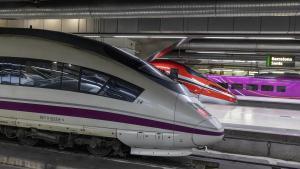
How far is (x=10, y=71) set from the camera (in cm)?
788

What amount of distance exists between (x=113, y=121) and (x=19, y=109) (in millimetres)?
2102

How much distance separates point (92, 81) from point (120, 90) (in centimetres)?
60

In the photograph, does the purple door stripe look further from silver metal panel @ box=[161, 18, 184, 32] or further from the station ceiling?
silver metal panel @ box=[161, 18, 184, 32]

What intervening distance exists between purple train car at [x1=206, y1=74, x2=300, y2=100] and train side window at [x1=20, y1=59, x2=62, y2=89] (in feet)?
65.3

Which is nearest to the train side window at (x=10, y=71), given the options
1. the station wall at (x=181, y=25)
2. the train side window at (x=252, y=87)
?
the station wall at (x=181, y=25)

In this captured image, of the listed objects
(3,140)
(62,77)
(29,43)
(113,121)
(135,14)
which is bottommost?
(3,140)

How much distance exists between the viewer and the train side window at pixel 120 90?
700 cm

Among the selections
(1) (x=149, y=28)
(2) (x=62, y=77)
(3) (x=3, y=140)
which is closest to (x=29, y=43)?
(2) (x=62, y=77)

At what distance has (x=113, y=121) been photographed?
7020 millimetres

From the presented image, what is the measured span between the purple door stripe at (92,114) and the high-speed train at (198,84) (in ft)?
34.2

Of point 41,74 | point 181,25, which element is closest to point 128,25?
point 181,25

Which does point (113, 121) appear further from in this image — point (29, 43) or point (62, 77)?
point (29, 43)

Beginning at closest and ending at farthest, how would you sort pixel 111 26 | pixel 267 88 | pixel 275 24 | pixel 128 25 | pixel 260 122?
pixel 260 122 < pixel 275 24 < pixel 128 25 < pixel 111 26 < pixel 267 88

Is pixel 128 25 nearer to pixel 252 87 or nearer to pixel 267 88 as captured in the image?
pixel 252 87
